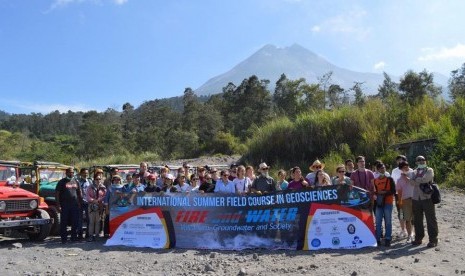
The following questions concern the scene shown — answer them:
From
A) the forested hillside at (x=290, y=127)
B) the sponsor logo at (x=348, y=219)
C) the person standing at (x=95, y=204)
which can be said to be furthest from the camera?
the forested hillside at (x=290, y=127)

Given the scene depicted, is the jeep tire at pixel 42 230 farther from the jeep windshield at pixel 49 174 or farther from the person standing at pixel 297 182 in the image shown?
the person standing at pixel 297 182

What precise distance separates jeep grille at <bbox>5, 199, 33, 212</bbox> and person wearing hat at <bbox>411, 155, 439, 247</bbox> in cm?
962

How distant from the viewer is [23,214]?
12.5 metres

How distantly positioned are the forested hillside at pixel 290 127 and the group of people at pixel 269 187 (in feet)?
29.7

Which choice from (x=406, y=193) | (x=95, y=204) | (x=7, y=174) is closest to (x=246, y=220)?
(x=406, y=193)

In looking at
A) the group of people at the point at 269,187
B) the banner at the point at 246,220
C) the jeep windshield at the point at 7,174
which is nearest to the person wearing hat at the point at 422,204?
the group of people at the point at 269,187

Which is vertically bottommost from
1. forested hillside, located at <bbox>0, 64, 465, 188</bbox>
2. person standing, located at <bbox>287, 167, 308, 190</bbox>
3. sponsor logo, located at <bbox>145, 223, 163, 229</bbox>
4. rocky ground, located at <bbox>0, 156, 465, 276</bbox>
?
rocky ground, located at <bbox>0, 156, 465, 276</bbox>

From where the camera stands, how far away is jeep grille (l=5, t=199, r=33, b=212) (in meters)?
12.2

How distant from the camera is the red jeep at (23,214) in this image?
11953 mm

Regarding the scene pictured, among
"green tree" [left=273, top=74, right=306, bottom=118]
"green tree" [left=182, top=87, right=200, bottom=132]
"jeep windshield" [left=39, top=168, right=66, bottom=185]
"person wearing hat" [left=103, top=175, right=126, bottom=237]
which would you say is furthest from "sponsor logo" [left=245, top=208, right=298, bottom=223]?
"green tree" [left=182, top=87, right=200, bottom=132]

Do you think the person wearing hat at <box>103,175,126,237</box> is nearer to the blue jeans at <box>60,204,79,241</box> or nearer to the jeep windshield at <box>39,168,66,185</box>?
the blue jeans at <box>60,204,79,241</box>

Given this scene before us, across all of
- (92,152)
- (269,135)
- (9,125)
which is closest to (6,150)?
(92,152)

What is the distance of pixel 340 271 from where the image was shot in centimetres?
796

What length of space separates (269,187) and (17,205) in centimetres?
663
